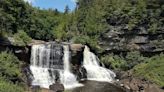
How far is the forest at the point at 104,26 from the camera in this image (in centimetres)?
4566

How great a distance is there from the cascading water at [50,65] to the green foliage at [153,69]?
334 inches

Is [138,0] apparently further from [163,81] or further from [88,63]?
[163,81]

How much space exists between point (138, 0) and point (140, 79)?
1610 centimetres

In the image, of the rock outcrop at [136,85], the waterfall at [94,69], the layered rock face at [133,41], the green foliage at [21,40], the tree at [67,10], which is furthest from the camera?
the tree at [67,10]

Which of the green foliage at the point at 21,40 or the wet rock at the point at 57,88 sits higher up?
the green foliage at the point at 21,40

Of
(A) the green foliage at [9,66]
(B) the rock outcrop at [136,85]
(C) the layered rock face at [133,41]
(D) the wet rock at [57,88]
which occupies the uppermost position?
(C) the layered rock face at [133,41]

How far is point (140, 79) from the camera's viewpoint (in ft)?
137

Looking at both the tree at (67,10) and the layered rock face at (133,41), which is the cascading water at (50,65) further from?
the tree at (67,10)

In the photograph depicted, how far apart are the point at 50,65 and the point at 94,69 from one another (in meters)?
6.45

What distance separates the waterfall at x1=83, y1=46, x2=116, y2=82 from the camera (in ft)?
149

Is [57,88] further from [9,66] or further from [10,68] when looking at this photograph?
[9,66]

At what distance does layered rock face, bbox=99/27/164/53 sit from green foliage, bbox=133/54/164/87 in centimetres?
199

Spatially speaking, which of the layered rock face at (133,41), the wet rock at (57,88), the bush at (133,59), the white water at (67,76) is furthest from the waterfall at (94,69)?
the wet rock at (57,88)

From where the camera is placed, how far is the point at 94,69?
47.0 meters
